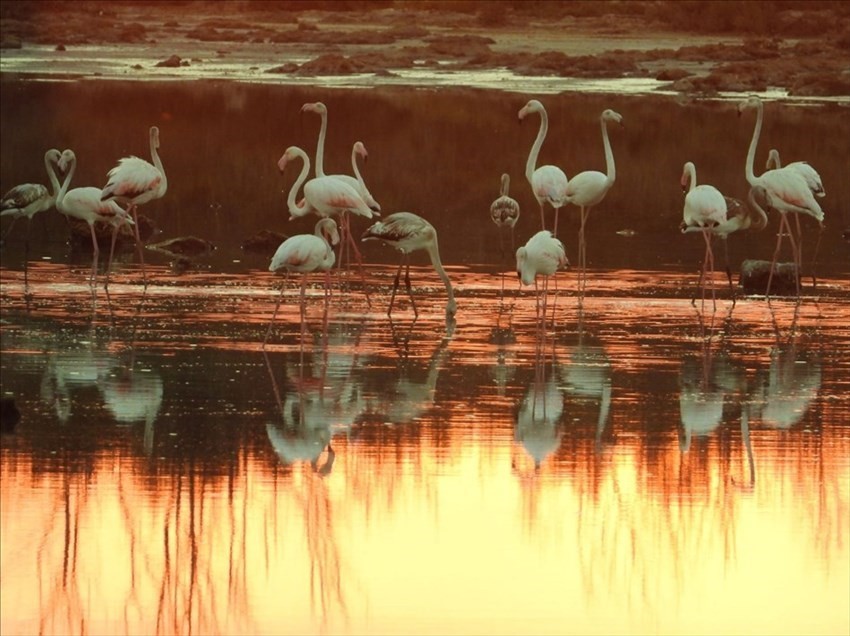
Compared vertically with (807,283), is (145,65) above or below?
above

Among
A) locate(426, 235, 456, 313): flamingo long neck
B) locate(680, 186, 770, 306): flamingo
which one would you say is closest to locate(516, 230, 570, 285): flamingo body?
locate(426, 235, 456, 313): flamingo long neck

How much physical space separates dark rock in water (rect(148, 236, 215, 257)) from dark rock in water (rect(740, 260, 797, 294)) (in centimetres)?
537

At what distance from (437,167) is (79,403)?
65.0 ft

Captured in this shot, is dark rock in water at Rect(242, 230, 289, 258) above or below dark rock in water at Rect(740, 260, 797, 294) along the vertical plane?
above

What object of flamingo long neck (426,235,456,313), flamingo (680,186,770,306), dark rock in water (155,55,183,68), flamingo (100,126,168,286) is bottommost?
flamingo long neck (426,235,456,313)

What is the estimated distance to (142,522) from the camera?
9.23 meters

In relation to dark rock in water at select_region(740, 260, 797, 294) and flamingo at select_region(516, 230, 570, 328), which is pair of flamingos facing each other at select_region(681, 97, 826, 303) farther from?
flamingo at select_region(516, 230, 570, 328)

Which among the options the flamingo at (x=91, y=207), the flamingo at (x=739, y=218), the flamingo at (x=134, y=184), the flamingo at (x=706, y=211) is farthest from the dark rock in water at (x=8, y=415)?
the flamingo at (x=739, y=218)

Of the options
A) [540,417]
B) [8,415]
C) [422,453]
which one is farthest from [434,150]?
[422,453]

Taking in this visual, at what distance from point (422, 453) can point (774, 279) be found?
7.90 metres

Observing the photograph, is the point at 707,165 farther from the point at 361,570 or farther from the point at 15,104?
the point at 361,570

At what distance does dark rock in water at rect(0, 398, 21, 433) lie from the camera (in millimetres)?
11120

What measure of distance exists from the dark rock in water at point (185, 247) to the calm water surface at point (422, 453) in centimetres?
34

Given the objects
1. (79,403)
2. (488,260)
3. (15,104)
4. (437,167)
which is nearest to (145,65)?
(15,104)
